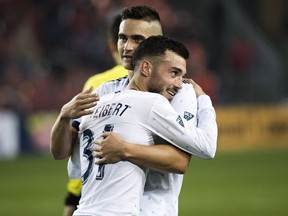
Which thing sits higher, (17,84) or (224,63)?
(224,63)

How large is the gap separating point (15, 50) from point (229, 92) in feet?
15.8

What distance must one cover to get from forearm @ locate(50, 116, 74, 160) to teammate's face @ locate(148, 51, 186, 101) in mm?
508

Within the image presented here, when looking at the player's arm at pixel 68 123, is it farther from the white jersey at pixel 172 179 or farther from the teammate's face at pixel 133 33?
the teammate's face at pixel 133 33

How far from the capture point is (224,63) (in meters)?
18.4

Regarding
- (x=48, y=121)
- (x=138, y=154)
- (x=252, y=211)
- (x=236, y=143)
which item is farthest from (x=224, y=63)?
(x=138, y=154)

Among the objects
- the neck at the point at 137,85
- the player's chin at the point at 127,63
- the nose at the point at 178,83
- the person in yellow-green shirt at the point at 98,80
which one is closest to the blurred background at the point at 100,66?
the person in yellow-green shirt at the point at 98,80

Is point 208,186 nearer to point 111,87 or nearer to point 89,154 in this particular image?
point 111,87

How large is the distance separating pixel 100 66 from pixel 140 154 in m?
13.1

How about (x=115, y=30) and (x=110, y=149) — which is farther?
(x=115, y=30)

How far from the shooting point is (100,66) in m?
16.9

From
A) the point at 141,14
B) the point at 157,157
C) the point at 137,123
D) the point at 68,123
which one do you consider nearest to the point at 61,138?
the point at 68,123

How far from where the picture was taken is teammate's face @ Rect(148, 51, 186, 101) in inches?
158

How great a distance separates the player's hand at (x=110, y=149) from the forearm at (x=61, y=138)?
0.34 meters

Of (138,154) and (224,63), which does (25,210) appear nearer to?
(138,154)
